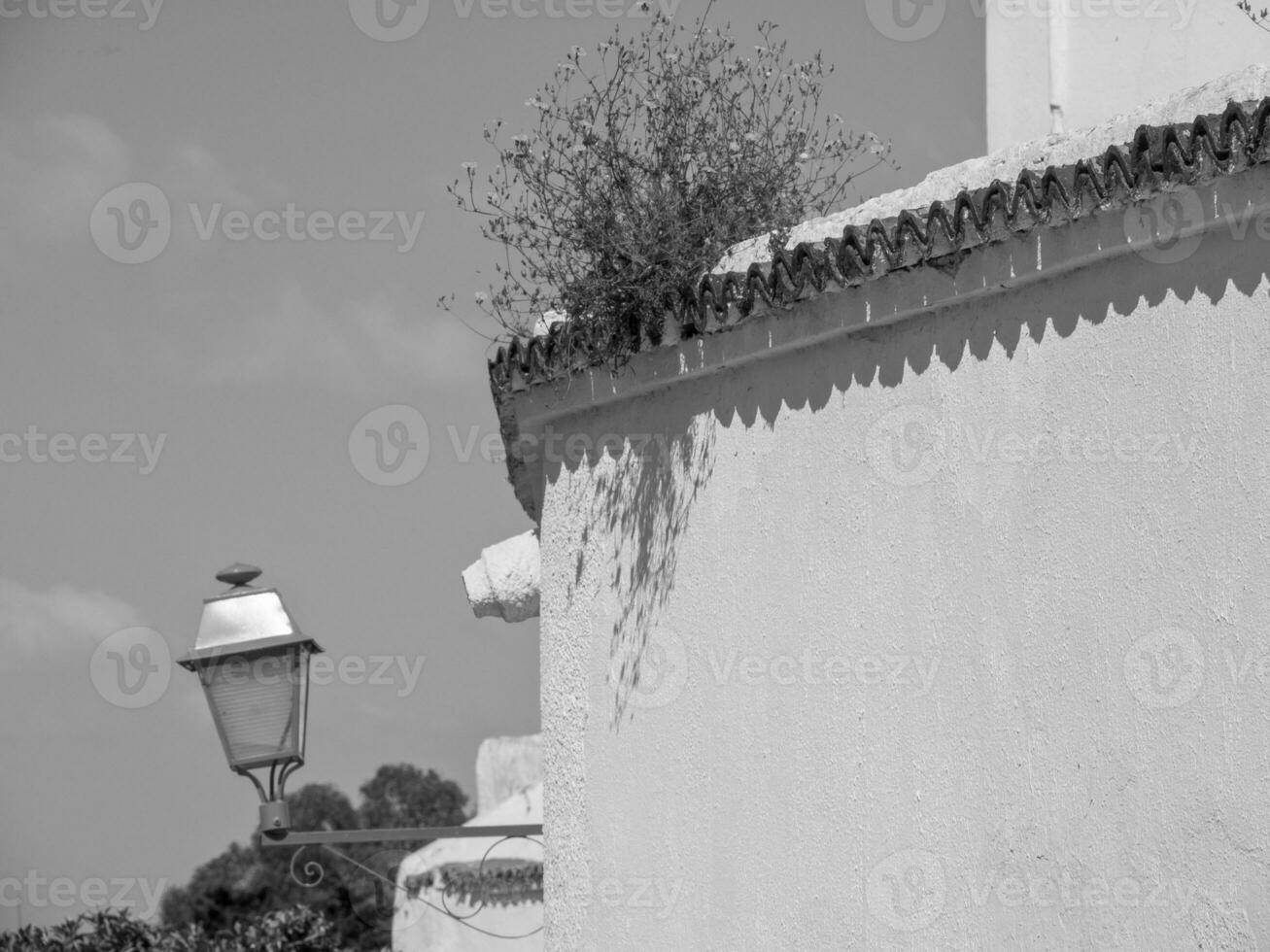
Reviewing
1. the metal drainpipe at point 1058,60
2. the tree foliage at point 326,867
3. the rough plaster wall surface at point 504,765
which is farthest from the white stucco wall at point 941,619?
the tree foliage at point 326,867

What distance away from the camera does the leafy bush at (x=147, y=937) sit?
36.4ft

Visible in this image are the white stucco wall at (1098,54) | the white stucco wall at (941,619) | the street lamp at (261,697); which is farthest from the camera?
the white stucco wall at (1098,54)

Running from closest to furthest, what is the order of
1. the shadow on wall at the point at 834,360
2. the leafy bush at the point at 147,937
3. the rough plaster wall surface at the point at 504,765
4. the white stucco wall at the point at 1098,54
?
1. the shadow on wall at the point at 834,360
2. the white stucco wall at the point at 1098,54
3. the leafy bush at the point at 147,937
4. the rough plaster wall surface at the point at 504,765

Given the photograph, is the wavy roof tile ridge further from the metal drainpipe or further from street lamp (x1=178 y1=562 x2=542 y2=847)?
the metal drainpipe

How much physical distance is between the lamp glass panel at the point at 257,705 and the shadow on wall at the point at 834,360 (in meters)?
1.29

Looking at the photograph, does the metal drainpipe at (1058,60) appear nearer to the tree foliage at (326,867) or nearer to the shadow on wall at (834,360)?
the shadow on wall at (834,360)

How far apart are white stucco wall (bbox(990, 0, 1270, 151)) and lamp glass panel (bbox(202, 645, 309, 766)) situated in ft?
13.7

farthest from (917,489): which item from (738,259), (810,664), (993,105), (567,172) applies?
(993,105)

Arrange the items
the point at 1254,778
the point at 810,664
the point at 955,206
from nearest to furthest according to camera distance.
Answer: the point at 1254,778 < the point at 955,206 < the point at 810,664

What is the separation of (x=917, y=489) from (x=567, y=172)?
1.64 metres

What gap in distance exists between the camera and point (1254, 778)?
3430 millimetres

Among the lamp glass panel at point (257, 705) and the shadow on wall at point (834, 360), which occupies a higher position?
the shadow on wall at point (834, 360)

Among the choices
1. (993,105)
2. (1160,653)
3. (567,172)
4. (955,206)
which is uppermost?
(993,105)

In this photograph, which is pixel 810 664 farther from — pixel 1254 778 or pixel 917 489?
pixel 1254 778
